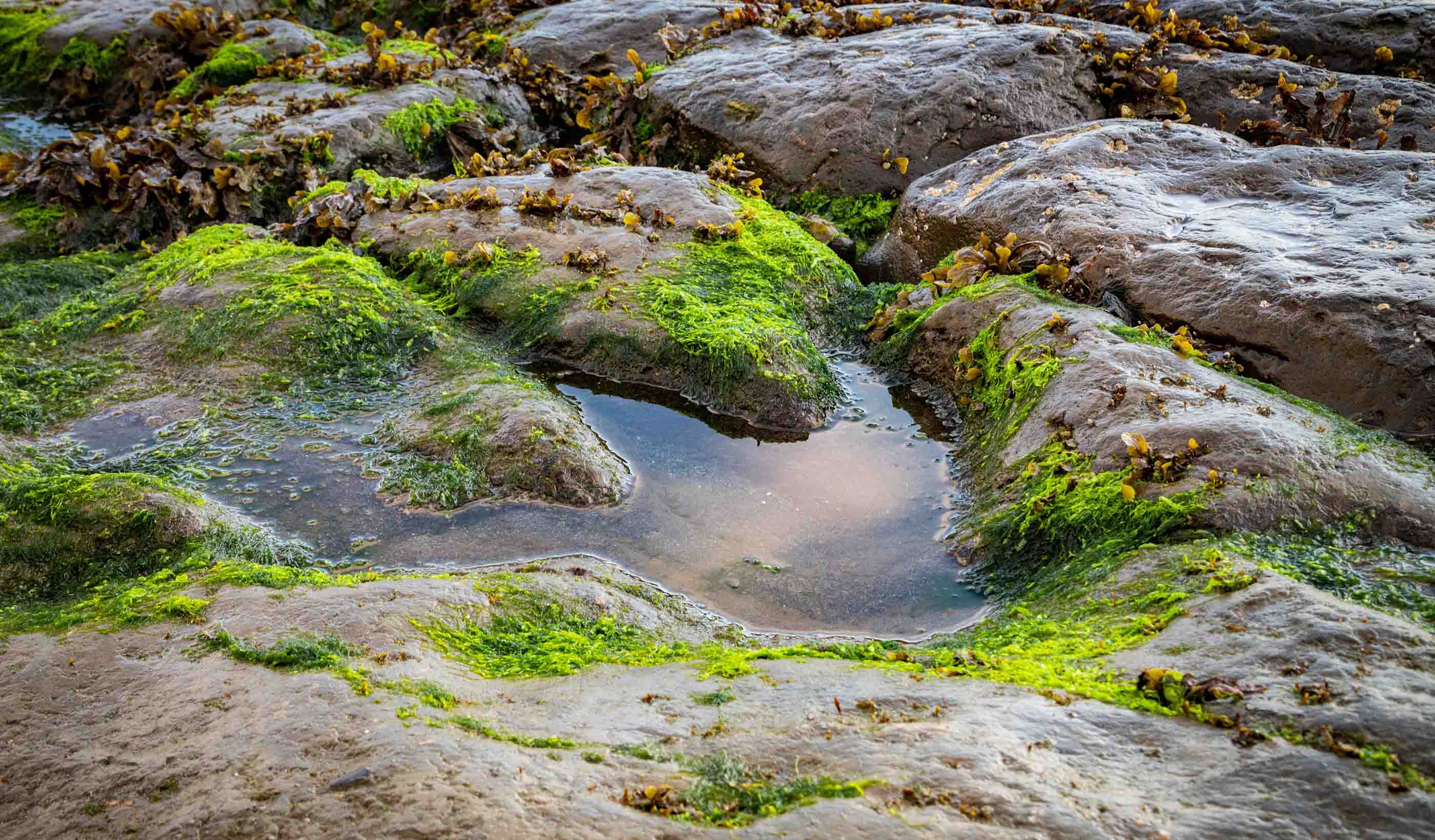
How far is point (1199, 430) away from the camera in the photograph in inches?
187

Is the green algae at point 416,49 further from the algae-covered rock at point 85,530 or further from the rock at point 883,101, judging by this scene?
the algae-covered rock at point 85,530

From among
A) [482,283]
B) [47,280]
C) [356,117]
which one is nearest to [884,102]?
[482,283]

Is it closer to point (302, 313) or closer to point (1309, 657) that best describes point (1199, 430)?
point (1309, 657)

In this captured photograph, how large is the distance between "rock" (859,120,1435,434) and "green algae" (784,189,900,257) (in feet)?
0.88

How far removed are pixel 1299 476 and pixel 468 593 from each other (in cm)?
377

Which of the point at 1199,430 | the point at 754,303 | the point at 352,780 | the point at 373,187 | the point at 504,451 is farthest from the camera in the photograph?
the point at 373,187

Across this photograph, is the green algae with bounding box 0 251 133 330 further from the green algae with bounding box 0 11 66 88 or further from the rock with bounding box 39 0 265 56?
the green algae with bounding box 0 11 66 88

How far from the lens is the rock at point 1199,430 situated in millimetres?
4340

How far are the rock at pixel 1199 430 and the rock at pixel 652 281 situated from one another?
4.25 feet

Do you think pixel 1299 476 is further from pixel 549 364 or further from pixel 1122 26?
pixel 1122 26

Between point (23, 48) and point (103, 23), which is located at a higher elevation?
point (103, 23)

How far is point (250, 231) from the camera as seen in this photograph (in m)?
8.08

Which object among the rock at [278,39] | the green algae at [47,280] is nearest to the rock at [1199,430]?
the green algae at [47,280]

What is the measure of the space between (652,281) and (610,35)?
6345 millimetres
